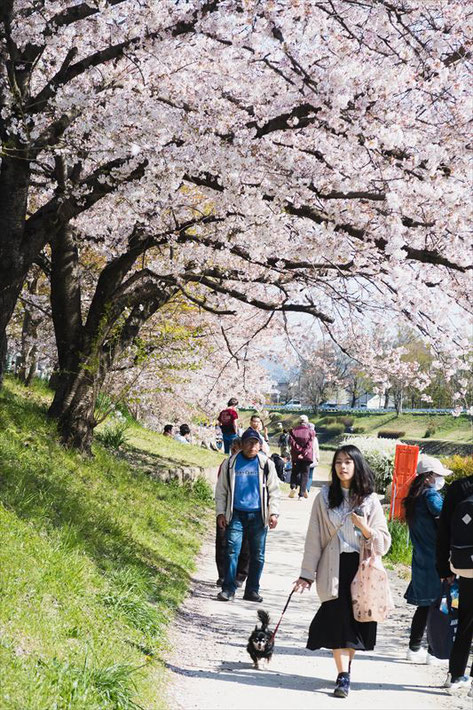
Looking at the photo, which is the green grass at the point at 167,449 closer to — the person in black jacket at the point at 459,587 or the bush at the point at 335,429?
the person in black jacket at the point at 459,587

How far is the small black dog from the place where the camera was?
5691 millimetres

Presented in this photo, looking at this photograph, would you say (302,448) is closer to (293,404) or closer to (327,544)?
(327,544)

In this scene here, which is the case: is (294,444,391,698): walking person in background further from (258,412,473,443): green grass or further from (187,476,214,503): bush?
(258,412,473,443): green grass

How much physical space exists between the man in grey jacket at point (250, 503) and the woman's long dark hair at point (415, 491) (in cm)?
184

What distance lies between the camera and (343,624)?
533 centimetres

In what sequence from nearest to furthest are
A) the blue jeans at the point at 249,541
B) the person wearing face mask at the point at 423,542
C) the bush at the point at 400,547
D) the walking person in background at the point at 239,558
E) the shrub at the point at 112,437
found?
the person wearing face mask at the point at 423,542 → the blue jeans at the point at 249,541 → the walking person in background at the point at 239,558 → the bush at the point at 400,547 → the shrub at the point at 112,437

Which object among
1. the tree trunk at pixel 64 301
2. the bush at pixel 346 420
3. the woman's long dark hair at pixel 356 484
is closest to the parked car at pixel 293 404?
the bush at pixel 346 420

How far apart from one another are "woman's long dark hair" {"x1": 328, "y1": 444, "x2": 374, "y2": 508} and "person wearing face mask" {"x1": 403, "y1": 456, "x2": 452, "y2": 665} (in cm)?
104

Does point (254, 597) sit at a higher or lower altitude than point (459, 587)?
lower

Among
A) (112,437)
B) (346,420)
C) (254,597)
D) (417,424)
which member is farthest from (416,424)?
(254,597)

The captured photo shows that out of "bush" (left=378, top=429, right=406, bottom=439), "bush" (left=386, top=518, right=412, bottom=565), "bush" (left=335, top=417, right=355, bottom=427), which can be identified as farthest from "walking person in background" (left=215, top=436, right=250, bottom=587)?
"bush" (left=335, top=417, right=355, bottom=427)

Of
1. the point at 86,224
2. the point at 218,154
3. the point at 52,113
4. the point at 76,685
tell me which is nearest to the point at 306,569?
the point at 76,685

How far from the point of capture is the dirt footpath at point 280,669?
5145 mm

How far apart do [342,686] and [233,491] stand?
3.04 metres
